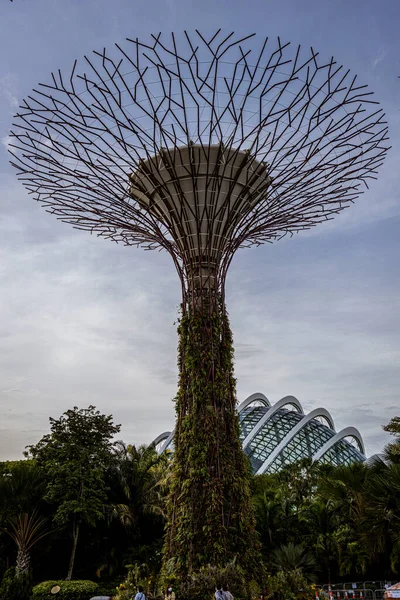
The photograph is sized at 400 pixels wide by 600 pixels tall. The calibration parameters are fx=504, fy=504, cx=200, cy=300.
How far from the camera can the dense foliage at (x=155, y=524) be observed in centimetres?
1551

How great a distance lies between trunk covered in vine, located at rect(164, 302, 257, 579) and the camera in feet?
35.5

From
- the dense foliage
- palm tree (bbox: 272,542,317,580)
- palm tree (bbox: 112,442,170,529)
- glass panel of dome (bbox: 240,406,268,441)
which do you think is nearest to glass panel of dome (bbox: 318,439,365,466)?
glass panel of dome (bbox: 240,406,268,441)

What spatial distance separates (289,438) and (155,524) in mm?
21854

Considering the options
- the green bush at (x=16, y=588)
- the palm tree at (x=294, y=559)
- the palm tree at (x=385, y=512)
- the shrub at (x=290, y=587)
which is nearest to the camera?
the shrub at (x=290, y=587)

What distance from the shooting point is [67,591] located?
18.3 meters

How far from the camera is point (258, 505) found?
2242 centimetres

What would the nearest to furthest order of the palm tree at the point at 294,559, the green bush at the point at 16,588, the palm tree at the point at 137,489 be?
1. the green bush at the point at 16,588
2. the palm tree at the point at 294,559
3. the palm tree at the point at 137,489

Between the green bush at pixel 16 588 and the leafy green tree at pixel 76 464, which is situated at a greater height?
the leafy green tree at pixel 76 464

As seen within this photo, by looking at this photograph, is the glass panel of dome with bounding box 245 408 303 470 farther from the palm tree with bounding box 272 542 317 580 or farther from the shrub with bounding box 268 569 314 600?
the shrub with bounding box 268 569 314 600

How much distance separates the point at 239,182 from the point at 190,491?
7663mm

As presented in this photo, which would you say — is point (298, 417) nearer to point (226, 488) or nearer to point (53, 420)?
point (53, 420)

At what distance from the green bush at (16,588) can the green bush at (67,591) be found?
726 millimetres

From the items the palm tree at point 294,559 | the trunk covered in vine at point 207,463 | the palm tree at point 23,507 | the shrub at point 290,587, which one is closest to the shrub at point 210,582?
the trunk covered in vine at point 207,463

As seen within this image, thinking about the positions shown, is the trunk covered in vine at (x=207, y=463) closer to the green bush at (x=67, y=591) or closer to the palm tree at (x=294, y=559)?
the green bush at (x=67, y=591)
